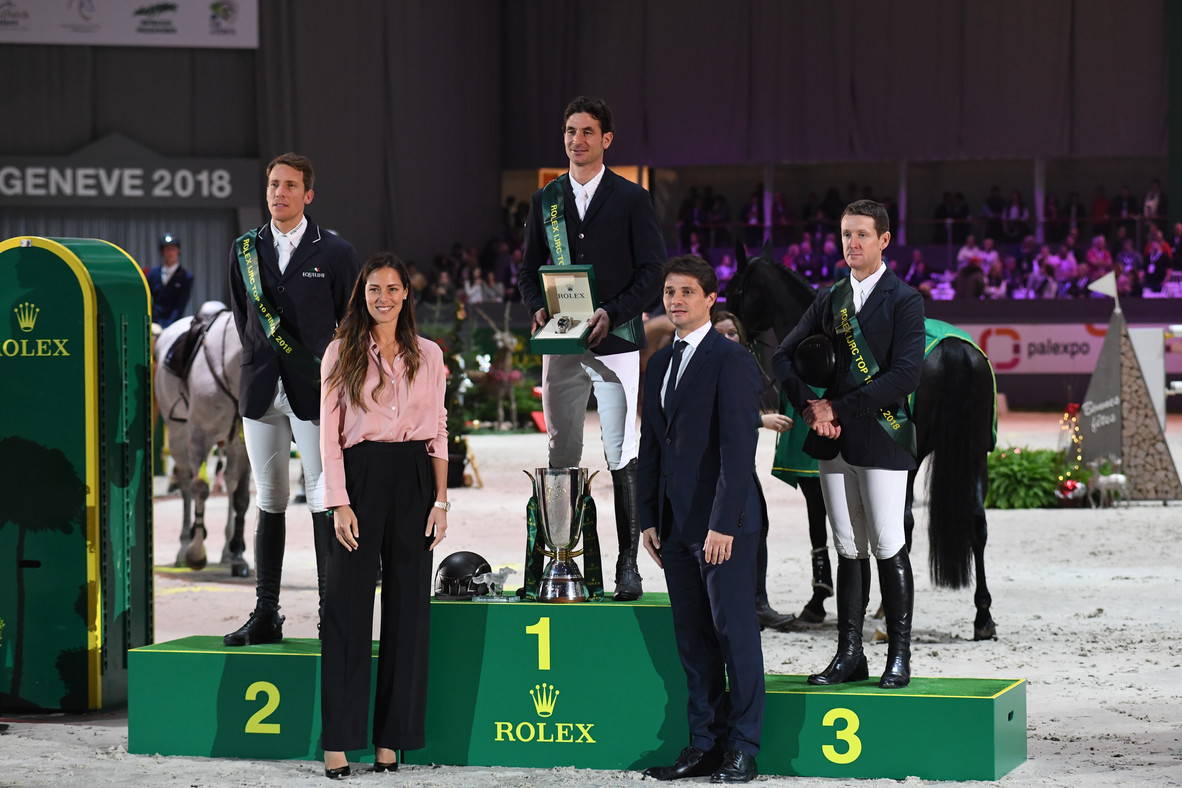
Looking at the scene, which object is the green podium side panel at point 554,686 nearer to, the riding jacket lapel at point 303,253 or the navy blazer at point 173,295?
the riding jacket lapel at point 303,253

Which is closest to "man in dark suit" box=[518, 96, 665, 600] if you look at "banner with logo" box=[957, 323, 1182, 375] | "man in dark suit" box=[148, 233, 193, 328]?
"man in dark suit" box=[148, 233, 193, 328]

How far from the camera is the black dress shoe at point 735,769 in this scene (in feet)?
15.6

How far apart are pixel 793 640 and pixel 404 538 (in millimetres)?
2932

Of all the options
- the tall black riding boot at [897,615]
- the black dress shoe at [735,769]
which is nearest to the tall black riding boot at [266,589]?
the black dress shoe at [735,769]

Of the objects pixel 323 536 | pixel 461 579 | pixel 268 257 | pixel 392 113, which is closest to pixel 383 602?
pixel 323 536

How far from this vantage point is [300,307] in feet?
18.0

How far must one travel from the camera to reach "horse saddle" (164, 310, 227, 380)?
9.77m

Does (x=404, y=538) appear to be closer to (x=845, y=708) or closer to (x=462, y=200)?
(x=845, y=708)

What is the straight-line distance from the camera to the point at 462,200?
2906cm

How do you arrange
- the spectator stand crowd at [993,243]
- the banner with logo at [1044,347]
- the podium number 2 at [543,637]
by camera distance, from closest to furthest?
the podium number 2 at [543,637]
the banner with logo at [1044,347]
the spectator stand crowd at [993,243]

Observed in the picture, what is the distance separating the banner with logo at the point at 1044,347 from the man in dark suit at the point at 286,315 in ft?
58.0

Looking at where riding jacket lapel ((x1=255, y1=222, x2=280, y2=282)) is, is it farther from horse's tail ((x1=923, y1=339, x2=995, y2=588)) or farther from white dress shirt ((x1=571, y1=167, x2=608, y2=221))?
Result: horse's tail ((x1=923, y1=339, x2=995, y2=588))

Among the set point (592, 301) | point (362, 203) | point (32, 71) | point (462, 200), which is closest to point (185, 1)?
point (32, 71)

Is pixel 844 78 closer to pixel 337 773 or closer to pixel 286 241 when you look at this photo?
pixel 286 241
